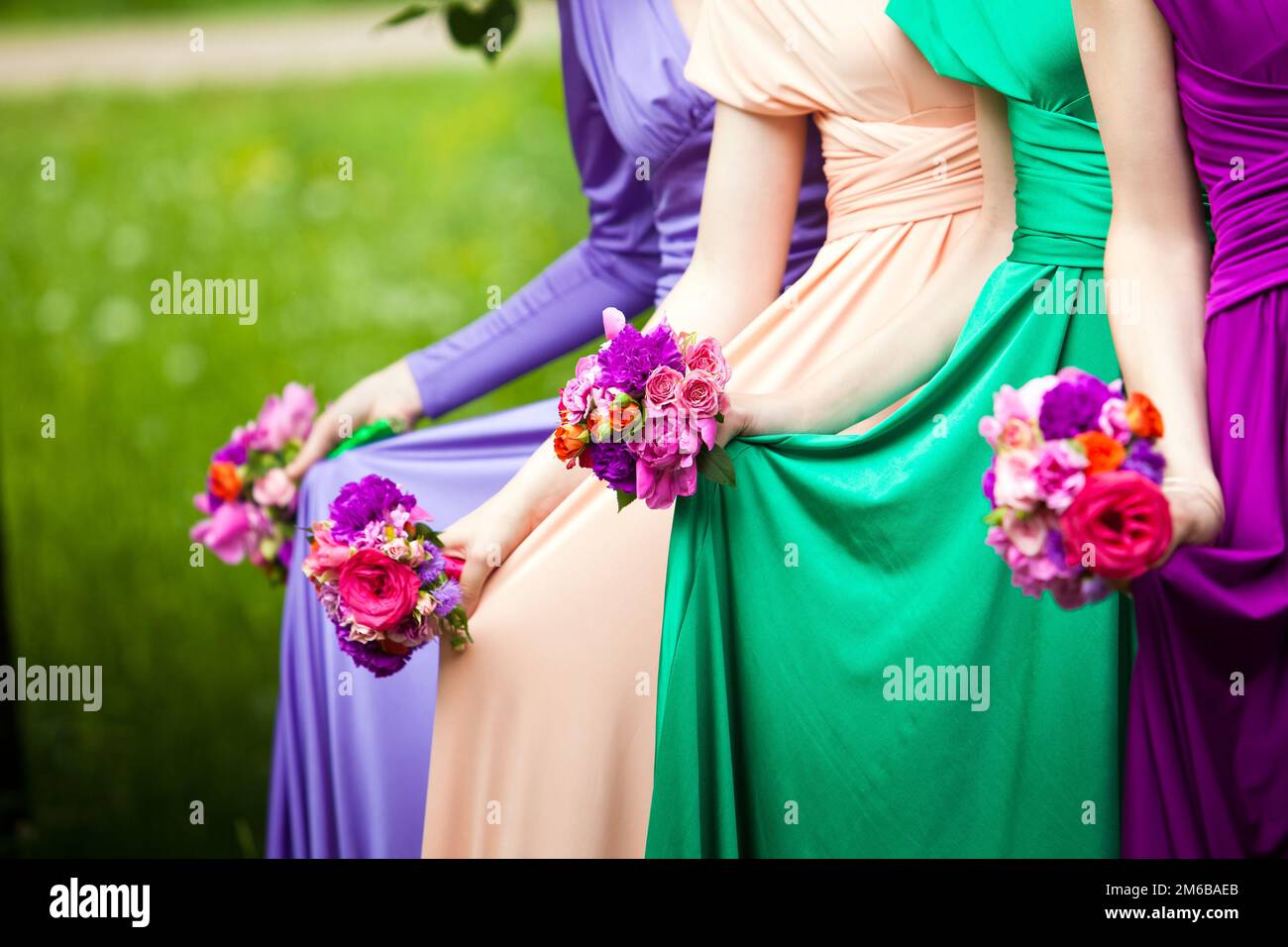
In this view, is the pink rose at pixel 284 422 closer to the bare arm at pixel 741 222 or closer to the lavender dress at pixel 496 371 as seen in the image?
the lavender dress at pixel 496 371

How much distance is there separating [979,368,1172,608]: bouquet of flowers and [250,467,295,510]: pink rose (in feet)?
5.24

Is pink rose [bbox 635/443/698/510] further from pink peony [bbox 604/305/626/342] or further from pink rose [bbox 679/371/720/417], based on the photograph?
pink peony [bbox 604/305/626/342]

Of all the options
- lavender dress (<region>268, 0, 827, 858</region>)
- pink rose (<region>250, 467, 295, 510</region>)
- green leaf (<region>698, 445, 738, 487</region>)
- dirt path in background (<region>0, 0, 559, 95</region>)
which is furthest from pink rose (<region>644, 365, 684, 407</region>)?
dirt path in background (<region>0, 0, 559, 95</region>)

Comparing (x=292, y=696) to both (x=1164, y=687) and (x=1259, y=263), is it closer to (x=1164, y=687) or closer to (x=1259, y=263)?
(x=1164, y=687)

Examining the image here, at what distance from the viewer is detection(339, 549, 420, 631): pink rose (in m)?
2.08

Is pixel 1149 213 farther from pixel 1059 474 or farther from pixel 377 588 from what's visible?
pixel 377 588

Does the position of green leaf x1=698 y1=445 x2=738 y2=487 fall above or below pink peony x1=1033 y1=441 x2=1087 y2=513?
above

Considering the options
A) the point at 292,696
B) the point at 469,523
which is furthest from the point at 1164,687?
the point at 292,696

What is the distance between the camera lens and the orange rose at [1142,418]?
5.13 feet

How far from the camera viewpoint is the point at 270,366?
6059 millimetres

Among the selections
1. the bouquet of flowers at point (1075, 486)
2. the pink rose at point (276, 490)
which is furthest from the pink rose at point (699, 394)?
the pink rose at point (276, 490)

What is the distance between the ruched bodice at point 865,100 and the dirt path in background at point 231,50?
4.86m
